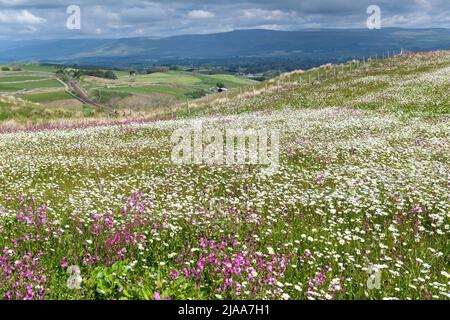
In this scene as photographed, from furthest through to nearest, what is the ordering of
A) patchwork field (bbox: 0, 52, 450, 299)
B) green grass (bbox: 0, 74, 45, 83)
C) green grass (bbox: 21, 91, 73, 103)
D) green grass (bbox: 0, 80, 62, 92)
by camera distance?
green grass (bbox: 0, 74, 45, 83) < green grass (bbox: 0, 80, 62, 92) < green grass (bbox: 21, 91, 73, 103) < patchwork field (bbox: 0, 52, 450, 299)

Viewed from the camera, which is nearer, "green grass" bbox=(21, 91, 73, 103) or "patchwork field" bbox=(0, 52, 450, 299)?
"patchwork field" bbox=(0, 52, 450, 299)

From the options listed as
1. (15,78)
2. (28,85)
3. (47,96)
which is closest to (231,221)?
(47,96)

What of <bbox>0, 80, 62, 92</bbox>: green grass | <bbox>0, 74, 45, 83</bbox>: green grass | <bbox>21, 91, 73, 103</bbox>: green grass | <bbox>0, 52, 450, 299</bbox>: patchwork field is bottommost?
<bbox>0, 52, 450, 299</bbox>: patchwork field

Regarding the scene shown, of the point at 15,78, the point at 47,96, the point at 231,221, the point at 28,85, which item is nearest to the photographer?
the point at 231,221

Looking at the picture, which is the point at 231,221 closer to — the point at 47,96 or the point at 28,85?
the point at 47,96

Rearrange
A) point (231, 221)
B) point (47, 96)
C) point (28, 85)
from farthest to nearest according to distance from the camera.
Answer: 1. point (28, 85)
2. point (47, 96)
3. point (231, 221)

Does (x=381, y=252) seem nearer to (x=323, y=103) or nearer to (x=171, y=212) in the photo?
(x=171, y=212)

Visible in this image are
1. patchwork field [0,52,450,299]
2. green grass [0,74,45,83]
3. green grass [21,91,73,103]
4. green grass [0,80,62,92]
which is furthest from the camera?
green grass [0,74,45,83]

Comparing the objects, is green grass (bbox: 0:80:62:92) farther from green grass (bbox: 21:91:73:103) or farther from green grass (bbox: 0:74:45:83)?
green grass (bbox: 21:91:73:103)

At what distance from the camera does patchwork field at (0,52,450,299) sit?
5.98 metres

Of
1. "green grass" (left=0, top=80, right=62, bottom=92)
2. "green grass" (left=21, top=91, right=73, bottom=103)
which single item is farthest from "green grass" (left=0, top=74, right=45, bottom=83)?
"green grass" (left=21, top=91, right=73, bottom=103)

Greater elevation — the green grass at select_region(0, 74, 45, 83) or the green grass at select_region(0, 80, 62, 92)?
the green grass at select_region(0, 74, 45, 83)

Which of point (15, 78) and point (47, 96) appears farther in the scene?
point (15, 78)

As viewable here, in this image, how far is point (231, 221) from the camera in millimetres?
8945
